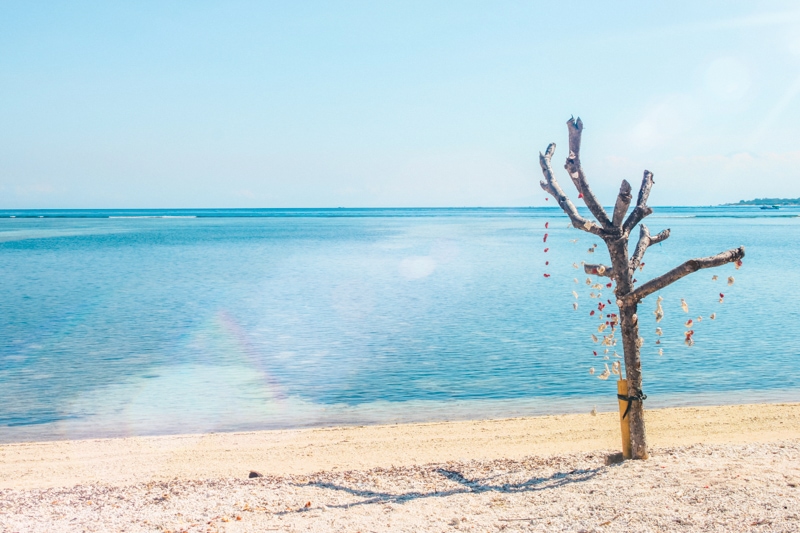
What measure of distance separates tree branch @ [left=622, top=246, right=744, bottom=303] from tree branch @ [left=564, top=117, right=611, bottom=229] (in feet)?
2.96

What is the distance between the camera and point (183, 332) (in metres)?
25.1

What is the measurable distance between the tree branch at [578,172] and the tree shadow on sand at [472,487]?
3149 mm

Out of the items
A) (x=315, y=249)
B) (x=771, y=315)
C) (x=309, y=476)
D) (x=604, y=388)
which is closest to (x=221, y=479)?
(x=309, y=476)

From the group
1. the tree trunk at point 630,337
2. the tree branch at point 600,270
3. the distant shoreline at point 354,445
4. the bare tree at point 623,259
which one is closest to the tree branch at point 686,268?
the bare tree at point 623,259

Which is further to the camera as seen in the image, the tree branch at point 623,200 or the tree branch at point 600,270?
the tree branch at point 600,270

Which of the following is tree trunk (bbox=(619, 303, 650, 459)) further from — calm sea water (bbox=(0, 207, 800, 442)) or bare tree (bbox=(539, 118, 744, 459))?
calm sea water (bbox=(0, 207, 800, 442))

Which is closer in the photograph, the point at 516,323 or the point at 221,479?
the point at 221,479

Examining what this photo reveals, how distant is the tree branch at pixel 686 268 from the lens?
846cm

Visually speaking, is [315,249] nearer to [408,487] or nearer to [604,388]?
A: [604,388]

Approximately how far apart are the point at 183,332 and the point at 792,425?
62.4 ft

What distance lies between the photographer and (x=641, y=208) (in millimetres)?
9320

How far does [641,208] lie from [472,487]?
412cm

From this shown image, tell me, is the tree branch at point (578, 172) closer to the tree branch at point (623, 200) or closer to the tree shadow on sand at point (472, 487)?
the tree branch at point (623, 200)

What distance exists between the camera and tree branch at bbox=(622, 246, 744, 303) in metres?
8.46
